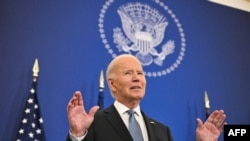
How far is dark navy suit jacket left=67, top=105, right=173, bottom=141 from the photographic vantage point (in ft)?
5.86

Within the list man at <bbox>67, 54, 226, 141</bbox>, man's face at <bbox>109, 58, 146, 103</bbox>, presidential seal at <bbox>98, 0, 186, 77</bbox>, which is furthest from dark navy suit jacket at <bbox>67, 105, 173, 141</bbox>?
presidential seal at <bbox>98, 0, 186, 77</bbox>

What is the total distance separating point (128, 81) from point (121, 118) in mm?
261

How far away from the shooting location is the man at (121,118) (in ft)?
5.53

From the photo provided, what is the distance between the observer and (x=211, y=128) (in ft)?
6.81

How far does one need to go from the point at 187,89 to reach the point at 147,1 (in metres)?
1.22

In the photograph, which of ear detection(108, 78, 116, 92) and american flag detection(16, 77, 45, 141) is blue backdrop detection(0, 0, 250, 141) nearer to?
american flag detection(16, 77, 45, 141)

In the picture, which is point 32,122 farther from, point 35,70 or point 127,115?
point 127,115

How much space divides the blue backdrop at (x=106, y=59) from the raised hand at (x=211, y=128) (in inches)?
70.6

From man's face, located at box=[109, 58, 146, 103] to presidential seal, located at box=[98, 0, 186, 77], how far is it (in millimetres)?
1805

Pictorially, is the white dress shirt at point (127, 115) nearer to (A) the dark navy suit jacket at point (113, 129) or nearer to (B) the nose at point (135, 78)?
(A) the dark navy suit jacket at point (113, 129)

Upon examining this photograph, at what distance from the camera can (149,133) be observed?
1896 mm

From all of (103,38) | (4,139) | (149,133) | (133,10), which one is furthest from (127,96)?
(133,10)

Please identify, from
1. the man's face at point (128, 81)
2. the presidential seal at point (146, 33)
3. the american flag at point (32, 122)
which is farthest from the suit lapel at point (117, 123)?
the presidential seal at point (146, 33)

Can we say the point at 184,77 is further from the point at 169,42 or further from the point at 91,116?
the point at 91,116
